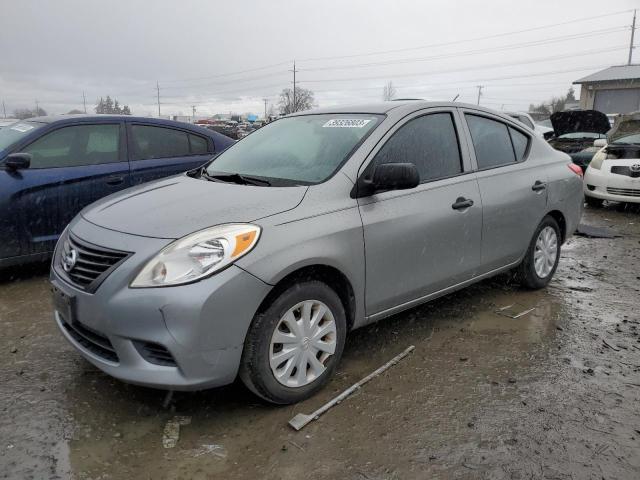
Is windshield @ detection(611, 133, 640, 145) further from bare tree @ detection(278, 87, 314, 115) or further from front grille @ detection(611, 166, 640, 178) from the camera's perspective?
bare tree @ detection(278, 87, 314, 115)

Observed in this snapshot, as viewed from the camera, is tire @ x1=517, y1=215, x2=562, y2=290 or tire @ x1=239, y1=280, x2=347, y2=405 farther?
tire @ x1=517, y1=215, x2=562, y2=290

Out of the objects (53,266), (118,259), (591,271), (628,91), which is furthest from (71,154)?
(628,91)

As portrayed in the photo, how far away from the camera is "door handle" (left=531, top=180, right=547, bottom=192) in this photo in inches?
169

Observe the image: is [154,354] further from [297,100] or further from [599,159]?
[297,100]

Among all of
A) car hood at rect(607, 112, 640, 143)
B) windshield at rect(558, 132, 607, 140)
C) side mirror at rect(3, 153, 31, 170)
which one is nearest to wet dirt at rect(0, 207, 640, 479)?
side mirror at rect(3, 153, 31, 170)

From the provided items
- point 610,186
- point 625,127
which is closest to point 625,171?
point 610,186

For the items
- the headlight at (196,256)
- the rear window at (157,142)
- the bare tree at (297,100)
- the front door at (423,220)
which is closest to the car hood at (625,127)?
the front door at (423,220)

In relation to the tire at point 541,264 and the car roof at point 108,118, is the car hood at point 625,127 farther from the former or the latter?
the car roof at point 108,118

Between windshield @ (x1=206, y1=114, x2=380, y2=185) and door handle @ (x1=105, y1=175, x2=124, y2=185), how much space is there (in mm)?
1744

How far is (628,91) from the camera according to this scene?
3797cm

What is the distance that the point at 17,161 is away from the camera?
457 cm

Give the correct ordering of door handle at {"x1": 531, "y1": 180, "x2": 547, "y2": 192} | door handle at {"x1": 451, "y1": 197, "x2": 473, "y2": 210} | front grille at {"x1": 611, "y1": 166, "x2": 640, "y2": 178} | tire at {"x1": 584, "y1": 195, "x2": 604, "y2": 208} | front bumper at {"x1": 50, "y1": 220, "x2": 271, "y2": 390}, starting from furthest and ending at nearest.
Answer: tire at {"x1": 584, "y1": 195, "x2": 604, "y2": 208} < front grille at {"x1": 611, "y1": 166, "x2": 640, "y2": 178} < door handle at {"x1": 531, "y1": 180, "x2": 547, "y2": 192} < door handle at {"x1": 451, "y1": 197, "x2": 473, "y2": 210} < front bumper at {"x1": 50, "y1": 220, "x2": 271, "y2": 390}

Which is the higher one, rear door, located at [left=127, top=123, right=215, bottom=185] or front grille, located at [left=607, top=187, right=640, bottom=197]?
rear door, located at [left=127, top=123, right=215, bottom=185]

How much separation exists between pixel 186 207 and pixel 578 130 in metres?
11.1
